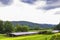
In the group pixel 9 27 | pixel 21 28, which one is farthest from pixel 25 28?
pixel 9 27

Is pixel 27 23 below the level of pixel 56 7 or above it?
below

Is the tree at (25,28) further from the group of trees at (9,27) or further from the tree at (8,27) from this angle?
the tree at (8,27)

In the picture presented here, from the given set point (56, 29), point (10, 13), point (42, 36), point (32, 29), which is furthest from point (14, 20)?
point (56, 29)

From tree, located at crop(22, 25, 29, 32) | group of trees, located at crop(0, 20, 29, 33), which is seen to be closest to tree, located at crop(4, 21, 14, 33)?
group of trees, located at crop(0, 20, 29, 33)

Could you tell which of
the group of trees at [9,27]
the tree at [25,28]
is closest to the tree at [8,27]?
the group of trees at [9,27]

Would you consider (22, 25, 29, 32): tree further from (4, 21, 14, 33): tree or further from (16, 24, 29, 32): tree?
(4, 21, 14, 33): tree

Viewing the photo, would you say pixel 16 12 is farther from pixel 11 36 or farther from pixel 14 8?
pixel 11 36

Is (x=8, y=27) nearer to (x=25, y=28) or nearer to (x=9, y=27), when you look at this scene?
(x=9, y=27)

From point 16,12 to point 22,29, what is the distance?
0.26 metres

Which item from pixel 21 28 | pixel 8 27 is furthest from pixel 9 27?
pixel 21 28

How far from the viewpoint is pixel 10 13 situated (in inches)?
85.0

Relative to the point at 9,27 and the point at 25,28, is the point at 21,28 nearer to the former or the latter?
the point at 25,28

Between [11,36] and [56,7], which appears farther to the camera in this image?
[56,7]

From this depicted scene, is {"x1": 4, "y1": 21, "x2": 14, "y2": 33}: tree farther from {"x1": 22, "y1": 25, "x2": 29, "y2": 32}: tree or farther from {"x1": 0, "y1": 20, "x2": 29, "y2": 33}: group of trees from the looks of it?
{"x1": 22, "y1": 25, "x2": 29, "y2": 32}: tree
